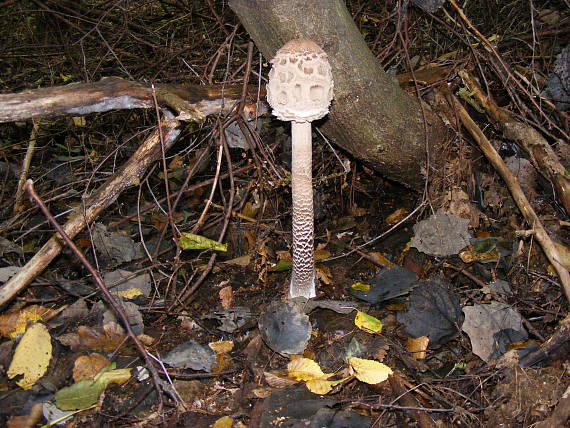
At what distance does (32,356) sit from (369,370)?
5.27 feet

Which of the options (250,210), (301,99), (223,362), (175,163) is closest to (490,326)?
(223,362)

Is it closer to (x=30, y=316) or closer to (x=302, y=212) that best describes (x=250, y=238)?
(x=302, y=212)

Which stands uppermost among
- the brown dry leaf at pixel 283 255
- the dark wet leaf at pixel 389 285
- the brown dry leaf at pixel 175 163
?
the brown dry leaf at pixel 175 163

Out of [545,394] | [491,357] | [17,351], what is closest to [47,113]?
[17,351]

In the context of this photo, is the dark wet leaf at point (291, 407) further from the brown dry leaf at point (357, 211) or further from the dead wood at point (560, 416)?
the brown dry leaf at point (357, 211)

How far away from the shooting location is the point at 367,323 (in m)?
2.60

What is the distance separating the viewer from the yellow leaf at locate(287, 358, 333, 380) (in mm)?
2344

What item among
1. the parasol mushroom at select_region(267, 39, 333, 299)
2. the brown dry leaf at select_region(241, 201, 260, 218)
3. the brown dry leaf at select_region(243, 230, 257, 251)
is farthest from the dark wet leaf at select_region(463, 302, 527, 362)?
the brown dry leaf at select_region(241, 201, 260, 218)

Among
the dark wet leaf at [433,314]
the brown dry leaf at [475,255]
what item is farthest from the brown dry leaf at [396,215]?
the dark wet leaf at [433,314]

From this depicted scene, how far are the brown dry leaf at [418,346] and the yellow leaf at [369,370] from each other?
0.72ft

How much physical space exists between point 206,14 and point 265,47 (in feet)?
6.79

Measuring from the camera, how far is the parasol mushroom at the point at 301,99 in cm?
228

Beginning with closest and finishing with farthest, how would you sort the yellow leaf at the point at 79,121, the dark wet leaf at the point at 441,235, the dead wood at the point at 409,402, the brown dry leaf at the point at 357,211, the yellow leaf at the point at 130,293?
the dead wood at the point at 409,402 → the yellow leaf at the point at 130,293 → the dark wet leaf at the point at 441,235 → the brown dry leaf at the point at 357,211 → the yellow leaf at the point at 79,121

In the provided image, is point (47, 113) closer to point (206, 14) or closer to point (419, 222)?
point (419, 222)
